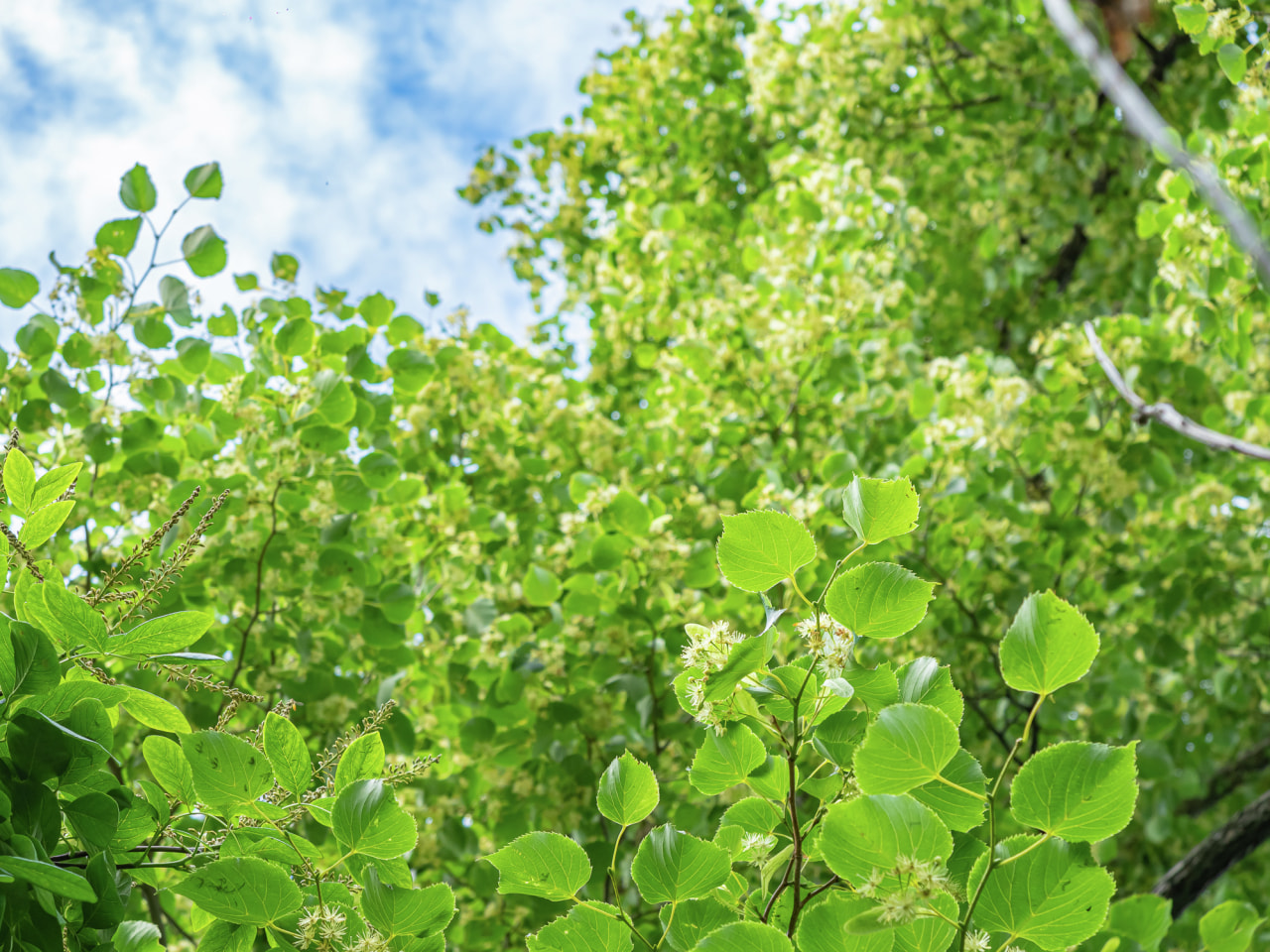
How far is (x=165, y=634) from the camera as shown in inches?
29.8

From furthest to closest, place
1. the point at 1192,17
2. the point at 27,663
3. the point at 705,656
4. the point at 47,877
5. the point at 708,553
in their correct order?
the point at 708,553 < the point at 1192,17 < the point at 705,656 < the point at 27,663 < the point at 47,877

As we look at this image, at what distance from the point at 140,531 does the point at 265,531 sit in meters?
0.29

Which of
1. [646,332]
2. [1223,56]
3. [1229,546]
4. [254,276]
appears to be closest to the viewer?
[1223,56]

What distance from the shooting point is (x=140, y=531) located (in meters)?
2.05

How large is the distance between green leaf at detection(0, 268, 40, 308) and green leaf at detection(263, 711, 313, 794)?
1.62 meters

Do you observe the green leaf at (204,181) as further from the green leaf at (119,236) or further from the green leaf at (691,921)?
the green leaf at (691,921)

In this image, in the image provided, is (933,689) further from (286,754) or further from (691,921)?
(286,754)

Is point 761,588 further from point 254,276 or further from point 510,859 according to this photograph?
point 254,276

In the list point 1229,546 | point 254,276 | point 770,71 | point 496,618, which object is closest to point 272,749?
point 496,618

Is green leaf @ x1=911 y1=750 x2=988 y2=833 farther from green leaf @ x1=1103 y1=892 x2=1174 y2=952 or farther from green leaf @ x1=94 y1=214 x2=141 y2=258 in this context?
green leaf @ x1=94 y1=214 x2=141 y2=258

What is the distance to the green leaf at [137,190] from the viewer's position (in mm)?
1880

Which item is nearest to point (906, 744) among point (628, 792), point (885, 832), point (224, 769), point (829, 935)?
point (885, 832)

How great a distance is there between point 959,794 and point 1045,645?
142 mm

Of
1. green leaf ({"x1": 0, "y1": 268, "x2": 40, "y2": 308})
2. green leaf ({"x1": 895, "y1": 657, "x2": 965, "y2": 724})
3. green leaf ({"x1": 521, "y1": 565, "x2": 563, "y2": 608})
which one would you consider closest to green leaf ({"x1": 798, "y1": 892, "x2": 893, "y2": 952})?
green leaf ({"x1": 895, "y1": 657, "x2": 965, "y2": 724})
